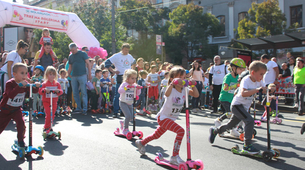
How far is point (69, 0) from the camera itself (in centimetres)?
5594

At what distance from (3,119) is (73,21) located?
12.8 metres

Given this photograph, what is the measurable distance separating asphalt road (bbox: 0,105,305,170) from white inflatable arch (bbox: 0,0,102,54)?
938 centimetres

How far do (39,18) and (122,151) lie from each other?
42.6 feet

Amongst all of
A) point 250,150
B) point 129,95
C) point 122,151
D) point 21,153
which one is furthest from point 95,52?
point 250,150

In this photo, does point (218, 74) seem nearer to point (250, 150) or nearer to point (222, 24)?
point (250, 150)

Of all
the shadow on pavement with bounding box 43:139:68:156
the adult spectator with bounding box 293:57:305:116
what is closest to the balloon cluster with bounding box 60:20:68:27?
the shadow on pavement with bounding box 43:139:68:156

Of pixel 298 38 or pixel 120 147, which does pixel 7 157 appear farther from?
pixel 298 38

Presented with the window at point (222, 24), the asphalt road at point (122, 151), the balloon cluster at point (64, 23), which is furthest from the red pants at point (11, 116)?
the window at point (222, 24)

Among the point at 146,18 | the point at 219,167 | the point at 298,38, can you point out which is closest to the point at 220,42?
the point at 146,18

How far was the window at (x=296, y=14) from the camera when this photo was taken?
30.3 metres

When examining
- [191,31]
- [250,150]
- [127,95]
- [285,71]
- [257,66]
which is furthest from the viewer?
[191,31]

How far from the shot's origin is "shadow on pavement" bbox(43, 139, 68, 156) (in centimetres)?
488

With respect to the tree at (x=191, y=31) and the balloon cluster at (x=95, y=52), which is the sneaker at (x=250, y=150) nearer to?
the balloon cluster at (x=95, y=52)

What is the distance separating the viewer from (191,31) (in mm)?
36219
